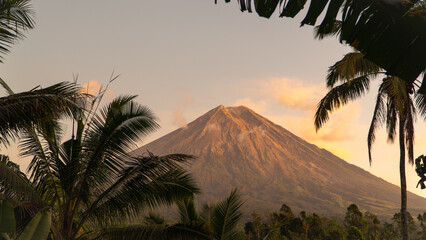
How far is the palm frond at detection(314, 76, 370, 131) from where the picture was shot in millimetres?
13391

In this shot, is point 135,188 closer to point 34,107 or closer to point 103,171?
point 103,171

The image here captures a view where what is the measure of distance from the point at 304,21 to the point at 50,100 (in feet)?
11.6

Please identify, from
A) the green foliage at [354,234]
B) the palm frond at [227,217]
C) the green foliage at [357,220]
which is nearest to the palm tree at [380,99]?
the palm frond at [227,217]

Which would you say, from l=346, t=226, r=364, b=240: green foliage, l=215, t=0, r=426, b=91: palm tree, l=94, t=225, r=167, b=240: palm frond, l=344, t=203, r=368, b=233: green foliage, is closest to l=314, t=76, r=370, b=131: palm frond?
l=94, t=225, r=167, b=240: palm frond

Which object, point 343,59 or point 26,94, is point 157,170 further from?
point 343,59

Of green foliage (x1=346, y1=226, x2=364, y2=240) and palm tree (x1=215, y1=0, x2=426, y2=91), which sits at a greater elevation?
palm tree (x1=215, y1=0, x2=426, y2=91)

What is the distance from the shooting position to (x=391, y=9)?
280 centimetres

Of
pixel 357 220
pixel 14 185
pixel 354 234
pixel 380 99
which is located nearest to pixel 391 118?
pixel 380 99

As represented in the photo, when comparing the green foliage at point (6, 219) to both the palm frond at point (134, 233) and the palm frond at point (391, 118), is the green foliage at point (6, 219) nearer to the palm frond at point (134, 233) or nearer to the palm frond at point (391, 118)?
the palm frond at point (134, 233)

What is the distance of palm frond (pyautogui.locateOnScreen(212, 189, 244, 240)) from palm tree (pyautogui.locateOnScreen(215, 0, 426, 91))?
7.75 metres

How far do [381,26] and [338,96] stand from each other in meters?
11.0

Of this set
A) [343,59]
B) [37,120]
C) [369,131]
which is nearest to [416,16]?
[37,120]

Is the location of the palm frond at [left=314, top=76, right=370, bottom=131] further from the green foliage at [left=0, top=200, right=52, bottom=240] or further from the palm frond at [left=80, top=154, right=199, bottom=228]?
the green foliage at [left=0, top=200, right=52, bottom=240]

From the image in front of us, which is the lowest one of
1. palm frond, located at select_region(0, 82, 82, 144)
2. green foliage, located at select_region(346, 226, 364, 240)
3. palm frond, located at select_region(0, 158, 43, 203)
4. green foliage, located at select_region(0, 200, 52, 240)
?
green foliage, located at select_region(0, 200, 52, 240)
